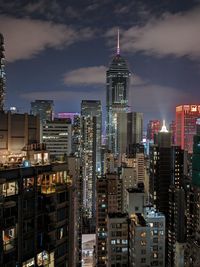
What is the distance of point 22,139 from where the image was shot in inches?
483

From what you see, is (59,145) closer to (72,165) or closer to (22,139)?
(72,165)

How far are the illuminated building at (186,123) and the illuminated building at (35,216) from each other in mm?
89987

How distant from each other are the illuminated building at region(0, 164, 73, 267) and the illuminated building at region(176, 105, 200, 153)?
89987mm

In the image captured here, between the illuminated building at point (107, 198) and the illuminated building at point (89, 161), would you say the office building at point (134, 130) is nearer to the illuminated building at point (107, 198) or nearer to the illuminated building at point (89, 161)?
the illuminated building at point (89, 161)

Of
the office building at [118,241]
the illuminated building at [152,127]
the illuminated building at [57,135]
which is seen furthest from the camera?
the illuminated building at [152,127]

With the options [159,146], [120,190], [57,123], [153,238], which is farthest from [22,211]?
[57,123]

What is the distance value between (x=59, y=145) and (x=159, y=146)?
19.2 m

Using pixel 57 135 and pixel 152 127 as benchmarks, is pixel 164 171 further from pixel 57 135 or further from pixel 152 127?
pixel 152 127

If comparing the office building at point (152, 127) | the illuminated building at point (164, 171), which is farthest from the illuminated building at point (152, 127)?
the illuminated building at point (164, 171)

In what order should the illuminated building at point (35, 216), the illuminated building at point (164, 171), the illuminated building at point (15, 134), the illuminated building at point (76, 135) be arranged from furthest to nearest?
the illuminated building at point (76, 135), the illuminated building at point (164, 171), the illuminated building at point (15, 134), the illuminated building at point (35, 216)

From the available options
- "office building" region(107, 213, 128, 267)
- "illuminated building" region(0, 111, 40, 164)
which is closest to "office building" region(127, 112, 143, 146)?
"office building" region(107, 213, 128, 267)

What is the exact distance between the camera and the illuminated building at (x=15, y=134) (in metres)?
11.6

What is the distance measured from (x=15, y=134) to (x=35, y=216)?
2970mm

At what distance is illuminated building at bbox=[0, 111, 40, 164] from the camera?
11594mm
